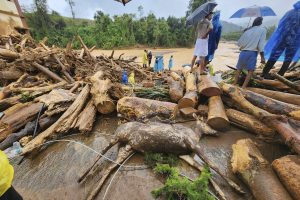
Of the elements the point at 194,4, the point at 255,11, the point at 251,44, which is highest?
the point at 194,4

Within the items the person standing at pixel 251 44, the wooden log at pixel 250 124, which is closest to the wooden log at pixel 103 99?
the wooden log at pixel 250 124

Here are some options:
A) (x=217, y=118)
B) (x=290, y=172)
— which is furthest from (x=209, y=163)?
(x=217, y=118)

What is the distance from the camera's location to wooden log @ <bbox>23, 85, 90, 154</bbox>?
314cm

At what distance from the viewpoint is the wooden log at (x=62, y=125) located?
10.3 ft

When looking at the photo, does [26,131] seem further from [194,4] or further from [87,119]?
[194,4]

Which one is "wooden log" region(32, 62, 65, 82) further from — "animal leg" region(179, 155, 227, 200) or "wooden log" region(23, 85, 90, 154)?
"animal leg" region(179, 155, 227, 200)

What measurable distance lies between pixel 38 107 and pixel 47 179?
1930 mm

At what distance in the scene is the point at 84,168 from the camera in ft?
9.18

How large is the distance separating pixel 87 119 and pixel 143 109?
3.99 ft

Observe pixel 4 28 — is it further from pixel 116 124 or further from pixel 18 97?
pixel 116 124

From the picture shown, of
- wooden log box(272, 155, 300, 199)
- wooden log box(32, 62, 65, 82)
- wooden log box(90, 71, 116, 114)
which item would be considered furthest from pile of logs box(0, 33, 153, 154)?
wooden log box(272, 155, 300, 199)

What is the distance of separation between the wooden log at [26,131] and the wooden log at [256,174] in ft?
11.8

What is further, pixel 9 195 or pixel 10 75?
pixel 10 75

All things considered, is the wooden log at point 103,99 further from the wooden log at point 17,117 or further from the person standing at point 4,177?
the person standing at point 4,177
